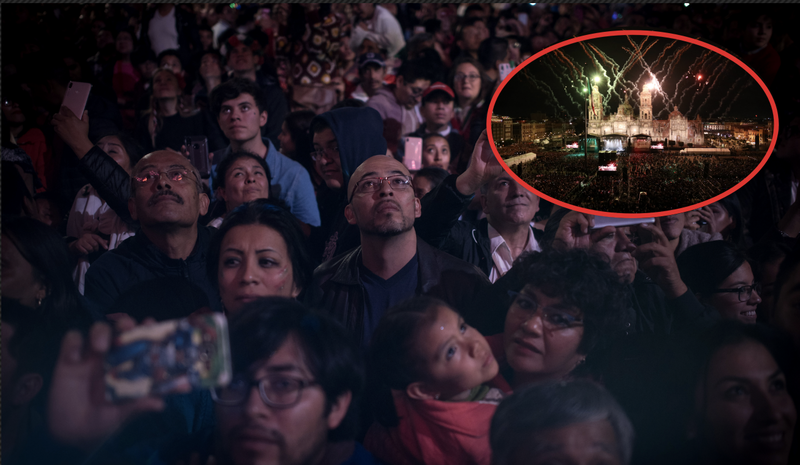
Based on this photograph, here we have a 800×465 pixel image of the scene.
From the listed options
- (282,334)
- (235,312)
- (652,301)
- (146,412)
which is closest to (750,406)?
(652,301)

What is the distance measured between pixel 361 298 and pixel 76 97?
4.92 feet

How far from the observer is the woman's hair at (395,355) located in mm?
1970

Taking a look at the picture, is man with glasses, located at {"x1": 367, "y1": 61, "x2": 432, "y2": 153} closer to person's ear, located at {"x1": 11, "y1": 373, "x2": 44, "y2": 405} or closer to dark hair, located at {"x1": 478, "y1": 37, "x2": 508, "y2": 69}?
dark hair, located at {"x1": 478, "y1": 37, "x2": 508, "y2": 69}

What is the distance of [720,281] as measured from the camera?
7.06 feet

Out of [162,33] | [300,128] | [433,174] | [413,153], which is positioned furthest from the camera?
[162,33]

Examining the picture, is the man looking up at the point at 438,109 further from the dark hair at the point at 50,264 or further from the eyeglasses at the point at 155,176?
the dark hair at the point at 50,264

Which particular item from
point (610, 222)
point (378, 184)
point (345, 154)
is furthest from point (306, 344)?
point (610, 222)

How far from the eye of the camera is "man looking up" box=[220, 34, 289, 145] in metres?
2.81

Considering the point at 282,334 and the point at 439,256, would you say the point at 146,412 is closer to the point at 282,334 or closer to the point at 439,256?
the point at 282,334

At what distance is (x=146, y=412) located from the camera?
193 centimetres

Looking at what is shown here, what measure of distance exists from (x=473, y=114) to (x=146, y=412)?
183cm

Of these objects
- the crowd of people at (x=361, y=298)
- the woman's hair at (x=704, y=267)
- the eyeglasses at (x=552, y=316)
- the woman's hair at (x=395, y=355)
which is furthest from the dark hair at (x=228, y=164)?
the woman's hair at (x=704, y=267)

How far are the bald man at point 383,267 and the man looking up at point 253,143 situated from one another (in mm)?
295

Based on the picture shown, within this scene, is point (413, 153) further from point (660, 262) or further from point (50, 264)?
point (50, 264)
